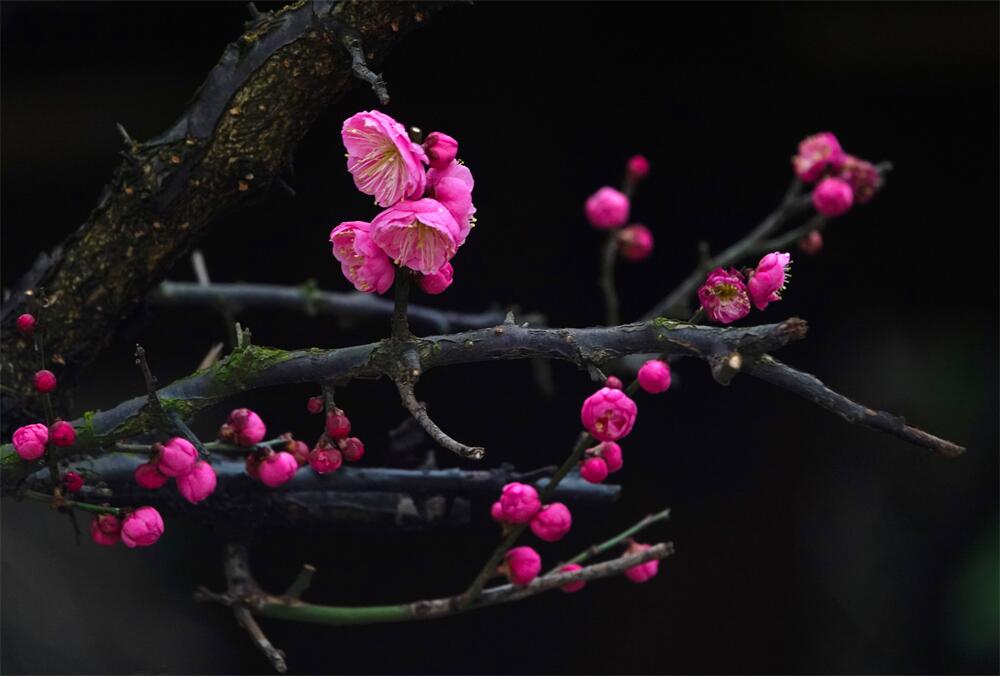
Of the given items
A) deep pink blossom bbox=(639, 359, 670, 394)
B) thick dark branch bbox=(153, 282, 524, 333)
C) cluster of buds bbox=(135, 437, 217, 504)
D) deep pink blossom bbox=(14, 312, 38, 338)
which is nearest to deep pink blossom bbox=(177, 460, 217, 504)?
cluster of buds bbox=(135, 437, 217, 504)

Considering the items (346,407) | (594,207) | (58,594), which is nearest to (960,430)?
(594,207)

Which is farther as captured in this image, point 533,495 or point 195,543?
point 195,543

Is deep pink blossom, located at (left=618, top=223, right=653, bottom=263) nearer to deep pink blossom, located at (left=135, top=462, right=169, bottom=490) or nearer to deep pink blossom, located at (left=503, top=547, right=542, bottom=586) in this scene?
deep pink blossom, located at (left=503, top=547, right=542, bottom=586)

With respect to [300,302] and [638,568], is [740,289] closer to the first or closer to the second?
[638,568]

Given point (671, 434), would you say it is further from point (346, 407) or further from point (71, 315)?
point (71, 315)

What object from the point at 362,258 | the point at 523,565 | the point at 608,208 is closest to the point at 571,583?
the point at 523,565

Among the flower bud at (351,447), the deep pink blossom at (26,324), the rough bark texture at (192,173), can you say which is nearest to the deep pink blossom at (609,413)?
the flower bud at (351,447)

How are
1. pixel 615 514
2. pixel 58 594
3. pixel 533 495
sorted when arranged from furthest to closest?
pixel 615 514 < pixel 58 594 < pixel 533 495
